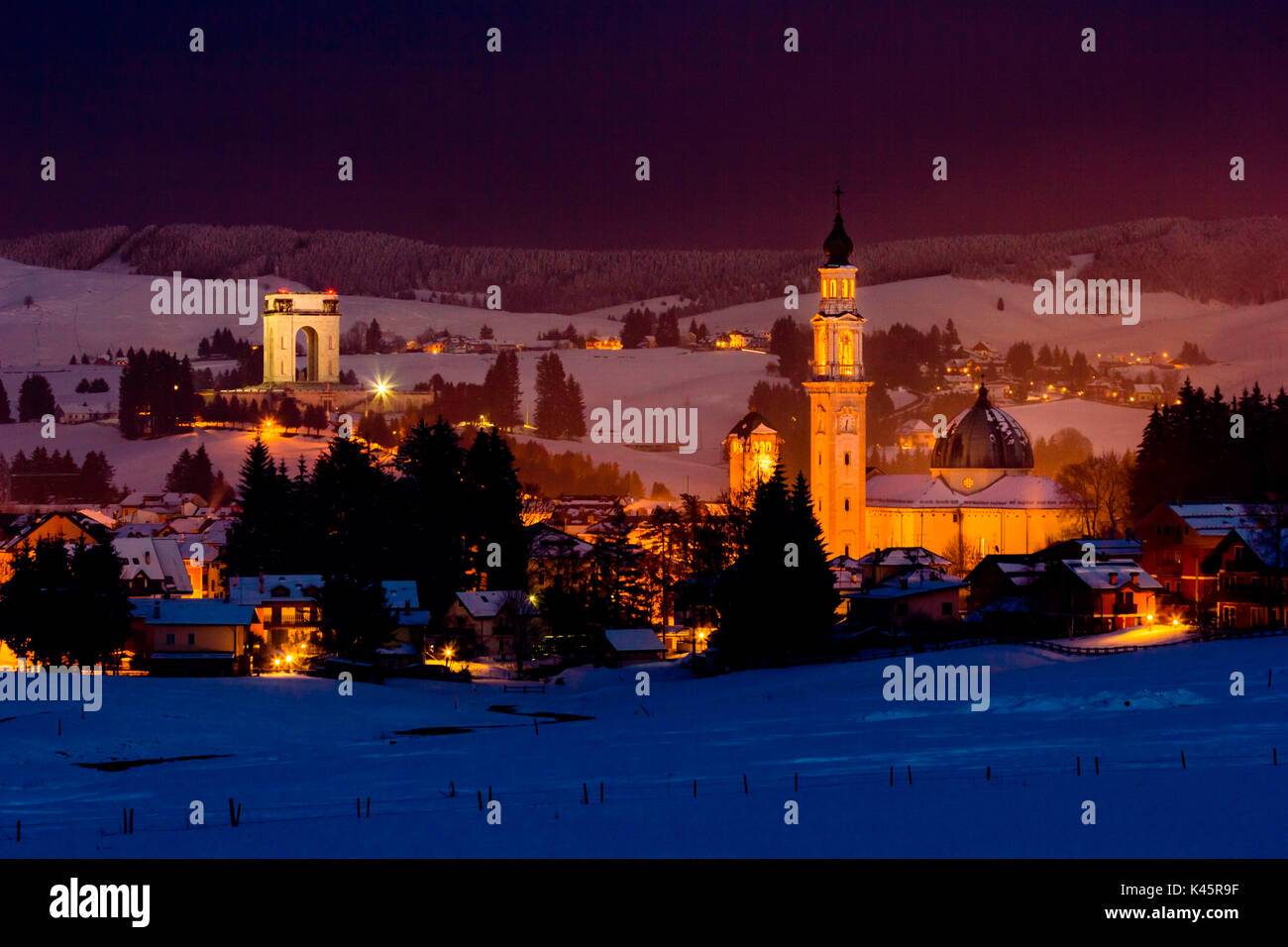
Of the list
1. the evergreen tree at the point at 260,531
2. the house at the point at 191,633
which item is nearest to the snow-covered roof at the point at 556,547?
the evergreen tree at the point at 260,531

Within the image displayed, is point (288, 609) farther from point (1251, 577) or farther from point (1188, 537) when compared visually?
point (1251, 577)

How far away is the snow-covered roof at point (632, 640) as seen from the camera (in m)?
87.6

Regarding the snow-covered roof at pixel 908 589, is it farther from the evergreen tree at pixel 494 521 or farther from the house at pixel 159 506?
the house at pixel 159 506

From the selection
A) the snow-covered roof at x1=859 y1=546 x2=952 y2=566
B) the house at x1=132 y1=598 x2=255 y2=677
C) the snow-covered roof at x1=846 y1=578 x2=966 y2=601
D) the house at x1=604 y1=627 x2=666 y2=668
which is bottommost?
the house at x1=604 y1=627 x2=666 y2=668

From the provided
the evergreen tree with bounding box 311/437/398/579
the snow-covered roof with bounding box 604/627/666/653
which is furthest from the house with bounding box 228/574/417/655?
the snow-covered roof with bounding box 604/627/666/653

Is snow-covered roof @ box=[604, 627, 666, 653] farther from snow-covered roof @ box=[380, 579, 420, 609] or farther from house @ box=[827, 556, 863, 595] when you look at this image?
house @ box=[827, 556, 863, 595]

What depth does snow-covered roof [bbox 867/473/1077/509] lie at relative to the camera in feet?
438

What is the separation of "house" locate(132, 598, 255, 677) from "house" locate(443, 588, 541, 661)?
9843mm

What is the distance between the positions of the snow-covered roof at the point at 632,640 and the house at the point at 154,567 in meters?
26.7

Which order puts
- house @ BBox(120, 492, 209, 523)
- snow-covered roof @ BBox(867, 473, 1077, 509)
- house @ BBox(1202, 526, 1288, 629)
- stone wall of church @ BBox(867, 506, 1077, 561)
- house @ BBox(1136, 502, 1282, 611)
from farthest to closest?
house @ BBox(120, 492, 209, 523) → snow-covered roof @ BBox(867, 473, 1077, 509) → stone wall of church @ BBox(867, 506, 1077, 561) → house @ BBox(1136, 502, 1282, 611) → house @ BBox(1202, 526, 1288, 629)

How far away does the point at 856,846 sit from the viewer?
38812mm
